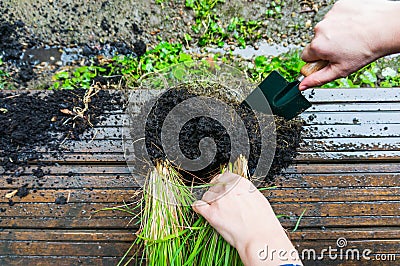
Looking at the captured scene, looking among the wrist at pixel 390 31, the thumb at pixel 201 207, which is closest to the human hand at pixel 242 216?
the thumb at pixel 201 207

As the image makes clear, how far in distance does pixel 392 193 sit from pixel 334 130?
1.03 ft

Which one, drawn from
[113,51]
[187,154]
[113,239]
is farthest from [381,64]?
[113,239]

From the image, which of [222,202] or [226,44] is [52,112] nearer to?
[222,202]

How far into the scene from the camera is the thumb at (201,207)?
129cm

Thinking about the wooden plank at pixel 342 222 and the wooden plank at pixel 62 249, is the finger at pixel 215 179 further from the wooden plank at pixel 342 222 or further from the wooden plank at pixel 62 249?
the wooden plank at pixel 62 249

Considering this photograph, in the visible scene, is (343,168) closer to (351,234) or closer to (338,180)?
(338,180)

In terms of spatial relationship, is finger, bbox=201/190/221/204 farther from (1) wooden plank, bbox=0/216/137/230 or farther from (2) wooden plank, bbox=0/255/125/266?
(2) wooden plank, bbox=0/255/125/266

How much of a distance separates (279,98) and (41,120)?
3.12 feet

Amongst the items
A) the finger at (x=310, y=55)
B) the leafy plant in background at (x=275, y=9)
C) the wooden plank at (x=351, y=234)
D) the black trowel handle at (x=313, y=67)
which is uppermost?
the leafy plant in background at (x=275, y=9)

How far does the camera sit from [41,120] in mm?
1528

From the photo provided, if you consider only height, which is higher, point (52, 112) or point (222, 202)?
point (52, 112)

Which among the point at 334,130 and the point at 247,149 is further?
the point at 334,130

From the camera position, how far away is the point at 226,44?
2.06 metres

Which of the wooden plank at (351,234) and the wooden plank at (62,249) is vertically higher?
the wooden plank at (62,249)
